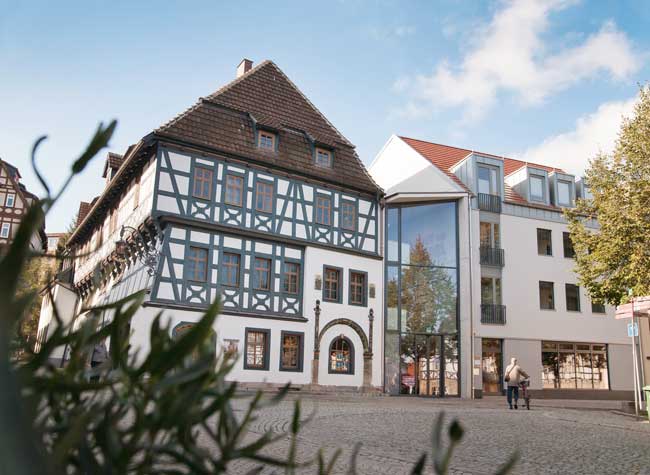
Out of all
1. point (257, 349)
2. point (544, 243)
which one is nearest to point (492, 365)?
point (544, 243)

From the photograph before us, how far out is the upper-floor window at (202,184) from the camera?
22.2 metres

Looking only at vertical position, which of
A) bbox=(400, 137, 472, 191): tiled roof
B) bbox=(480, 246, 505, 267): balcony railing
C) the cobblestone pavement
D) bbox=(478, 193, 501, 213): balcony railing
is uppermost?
bbox=(400, 137, 472, 191): tiled roof

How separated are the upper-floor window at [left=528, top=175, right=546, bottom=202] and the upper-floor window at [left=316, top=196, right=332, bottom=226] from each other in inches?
431

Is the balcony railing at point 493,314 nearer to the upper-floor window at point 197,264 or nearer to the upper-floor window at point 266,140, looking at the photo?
the upper-floor window at point 266,140

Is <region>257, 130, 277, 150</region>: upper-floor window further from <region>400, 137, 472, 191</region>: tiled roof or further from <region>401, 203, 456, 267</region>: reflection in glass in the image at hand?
<region>400, 137, 472, 191</region>: tiled roof

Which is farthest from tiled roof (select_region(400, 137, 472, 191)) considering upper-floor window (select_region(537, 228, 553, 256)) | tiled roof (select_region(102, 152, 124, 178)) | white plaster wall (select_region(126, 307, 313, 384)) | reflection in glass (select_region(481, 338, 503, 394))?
tiled roof (select_region(102, 152, 124, 178))

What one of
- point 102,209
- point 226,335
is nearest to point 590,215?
point 226,335

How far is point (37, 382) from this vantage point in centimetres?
81

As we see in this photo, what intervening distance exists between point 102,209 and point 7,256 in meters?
31.9

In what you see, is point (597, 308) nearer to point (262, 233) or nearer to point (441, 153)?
point (441, 153)

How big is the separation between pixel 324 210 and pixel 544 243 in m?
11.5

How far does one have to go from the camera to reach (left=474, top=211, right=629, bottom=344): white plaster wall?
28359mm

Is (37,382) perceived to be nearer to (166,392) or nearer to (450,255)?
(166,392)

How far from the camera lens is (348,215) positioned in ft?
85.7
